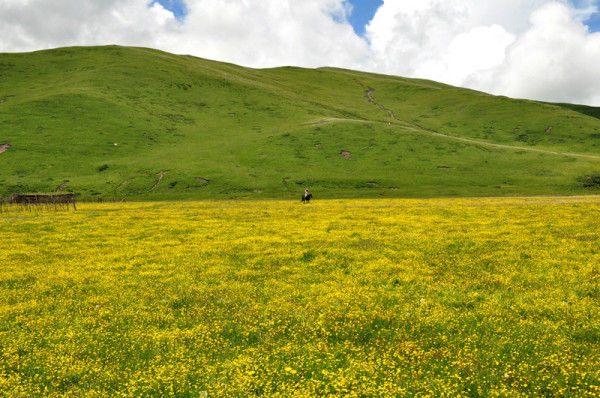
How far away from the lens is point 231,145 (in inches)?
5084

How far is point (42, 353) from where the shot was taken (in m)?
9.59

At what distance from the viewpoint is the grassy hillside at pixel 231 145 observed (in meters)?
97.3

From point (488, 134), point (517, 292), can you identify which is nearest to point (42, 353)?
point (517, 292)

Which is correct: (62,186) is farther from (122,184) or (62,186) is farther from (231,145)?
(231,145)

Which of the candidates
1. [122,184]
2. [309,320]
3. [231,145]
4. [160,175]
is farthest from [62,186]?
[309,320]

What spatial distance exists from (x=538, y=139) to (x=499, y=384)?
646 ft

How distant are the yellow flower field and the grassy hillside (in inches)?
2827

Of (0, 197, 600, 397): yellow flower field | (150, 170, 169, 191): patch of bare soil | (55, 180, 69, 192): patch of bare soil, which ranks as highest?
(150, 170, 169, 191): patch of bare soil

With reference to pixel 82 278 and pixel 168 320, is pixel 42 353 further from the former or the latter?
pixel 82 278

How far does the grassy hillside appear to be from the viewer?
97.3 meters

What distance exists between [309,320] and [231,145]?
123597 millimetres

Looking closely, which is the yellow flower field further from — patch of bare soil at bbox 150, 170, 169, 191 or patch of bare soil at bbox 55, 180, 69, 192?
patch of bare soil at bbox 55, 180, 69, 192

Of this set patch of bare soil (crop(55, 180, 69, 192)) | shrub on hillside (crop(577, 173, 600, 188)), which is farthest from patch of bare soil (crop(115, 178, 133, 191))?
shrub on hillside (crop(577, 173, 600, 188))

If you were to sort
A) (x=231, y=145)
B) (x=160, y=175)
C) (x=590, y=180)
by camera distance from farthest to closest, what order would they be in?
(x=231, y=145) → (x=160, y=175) → (x=590, y=180)
